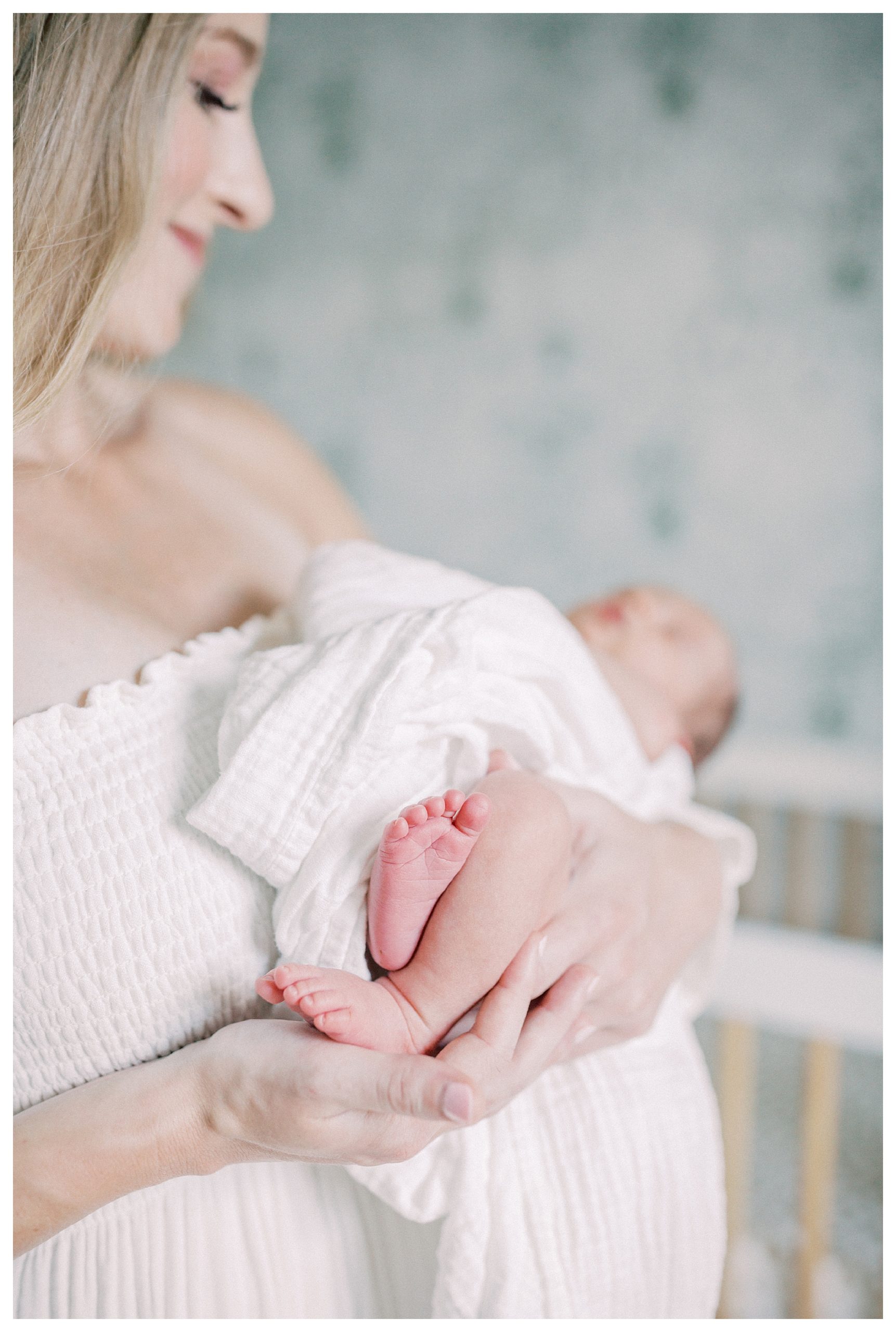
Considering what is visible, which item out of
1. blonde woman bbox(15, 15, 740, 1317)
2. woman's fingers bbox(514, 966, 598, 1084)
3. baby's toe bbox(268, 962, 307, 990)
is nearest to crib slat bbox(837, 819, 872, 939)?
blonde woman bbox(15, 15, 740, 1317)

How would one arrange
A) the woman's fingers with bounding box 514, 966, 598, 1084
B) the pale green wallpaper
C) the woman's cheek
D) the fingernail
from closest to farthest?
1. the fingernail
2. the woman's fingers with bounding box 514, 966, 598, 1084
3. the woman's cheek
4. the pale green wallpaper

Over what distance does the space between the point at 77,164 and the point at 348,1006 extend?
0.61m

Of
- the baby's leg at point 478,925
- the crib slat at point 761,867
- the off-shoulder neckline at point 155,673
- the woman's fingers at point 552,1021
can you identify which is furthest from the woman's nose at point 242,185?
the crib slat at point 761,867

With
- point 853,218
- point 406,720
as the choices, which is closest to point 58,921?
point 406,720

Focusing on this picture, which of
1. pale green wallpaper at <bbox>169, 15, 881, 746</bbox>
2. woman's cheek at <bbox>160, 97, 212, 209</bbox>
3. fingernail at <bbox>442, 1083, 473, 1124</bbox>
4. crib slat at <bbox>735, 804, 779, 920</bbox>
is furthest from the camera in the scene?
crib slat at <bbox>735, 804, 779, 920</bbox>

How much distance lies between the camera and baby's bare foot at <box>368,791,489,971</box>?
1.57 feet

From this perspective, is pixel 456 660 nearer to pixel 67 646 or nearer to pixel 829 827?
pixel 67 646

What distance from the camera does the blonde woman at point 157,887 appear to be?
494mm

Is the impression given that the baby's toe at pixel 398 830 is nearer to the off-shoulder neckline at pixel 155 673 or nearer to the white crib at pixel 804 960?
the off-shoulder neckline at pixel 155 673

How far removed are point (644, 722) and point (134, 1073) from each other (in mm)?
593

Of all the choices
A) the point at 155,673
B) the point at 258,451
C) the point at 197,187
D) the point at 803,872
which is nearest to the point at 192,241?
the point at 197,187

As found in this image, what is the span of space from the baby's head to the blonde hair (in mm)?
624

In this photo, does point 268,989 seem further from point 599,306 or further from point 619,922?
point 599,306

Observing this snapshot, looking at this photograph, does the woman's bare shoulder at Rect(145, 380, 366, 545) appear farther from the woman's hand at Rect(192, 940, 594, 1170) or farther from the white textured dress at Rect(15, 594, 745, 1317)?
the woman's hand at Rect(192, 940, 594, 1170)
